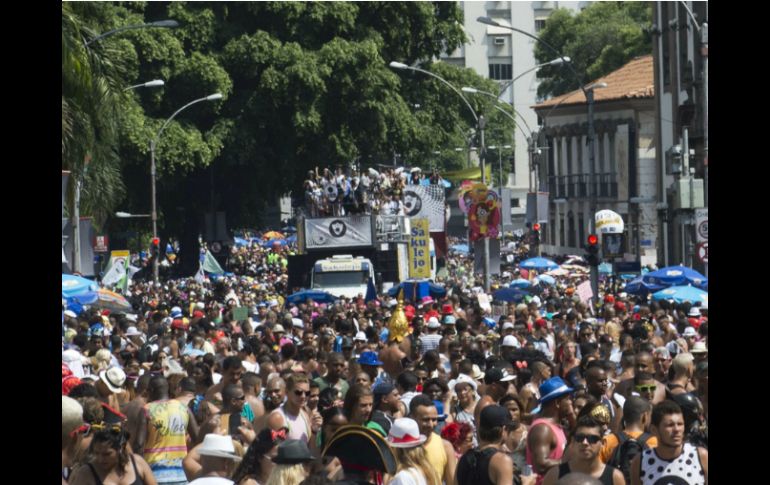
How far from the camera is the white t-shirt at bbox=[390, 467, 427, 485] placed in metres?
9.09

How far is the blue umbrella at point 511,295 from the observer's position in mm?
34688

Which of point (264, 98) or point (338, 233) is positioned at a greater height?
point (264, 98)

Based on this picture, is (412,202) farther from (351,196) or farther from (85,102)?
(85,102)

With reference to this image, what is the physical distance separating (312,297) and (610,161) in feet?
104

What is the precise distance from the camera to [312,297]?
38062mm

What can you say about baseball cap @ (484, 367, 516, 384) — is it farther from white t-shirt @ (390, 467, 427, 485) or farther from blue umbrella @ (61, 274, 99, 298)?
blue umbrella @ (61, 274, 99, 298)

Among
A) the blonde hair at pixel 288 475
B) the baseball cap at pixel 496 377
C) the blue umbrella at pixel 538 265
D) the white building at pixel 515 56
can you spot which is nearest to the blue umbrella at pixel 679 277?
the blue umbrella at pixel 538 265

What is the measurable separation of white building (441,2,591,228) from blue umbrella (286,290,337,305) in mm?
71423

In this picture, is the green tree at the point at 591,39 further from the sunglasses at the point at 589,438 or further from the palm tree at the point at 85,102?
the sunglasses at the point at 589,438

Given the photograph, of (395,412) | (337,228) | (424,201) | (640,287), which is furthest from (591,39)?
(395,412)

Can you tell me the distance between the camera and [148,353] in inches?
727

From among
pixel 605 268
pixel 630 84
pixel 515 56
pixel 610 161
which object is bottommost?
pixel 605 268
